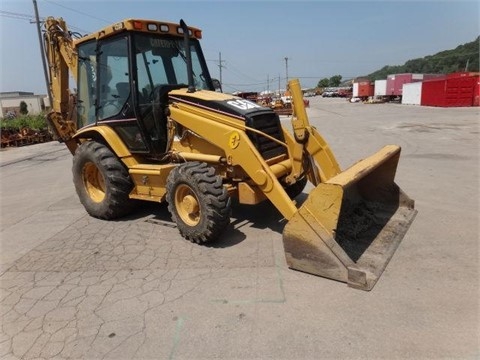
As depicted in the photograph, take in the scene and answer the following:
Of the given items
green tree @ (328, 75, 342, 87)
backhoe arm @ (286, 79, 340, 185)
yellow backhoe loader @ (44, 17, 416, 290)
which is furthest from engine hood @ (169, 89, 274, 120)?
green tree @ (328, 75, 342, 87)

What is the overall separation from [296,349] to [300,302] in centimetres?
59

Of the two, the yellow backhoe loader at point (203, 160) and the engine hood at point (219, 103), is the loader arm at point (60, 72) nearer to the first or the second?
the yellow backhoe loader at point (203, 160)

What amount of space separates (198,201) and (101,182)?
2.49 meters

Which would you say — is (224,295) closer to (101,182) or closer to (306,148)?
(306,148)

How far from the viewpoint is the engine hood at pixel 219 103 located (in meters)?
4.78

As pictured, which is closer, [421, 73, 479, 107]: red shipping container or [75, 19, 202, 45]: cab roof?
[75, 19, 202, 45]: cab roof

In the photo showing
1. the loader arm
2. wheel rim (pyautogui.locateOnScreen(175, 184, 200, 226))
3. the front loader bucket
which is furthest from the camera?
the loader arm

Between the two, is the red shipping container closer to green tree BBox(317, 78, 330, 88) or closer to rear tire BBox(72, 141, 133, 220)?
rear tire BBox(72, 141, 133, 220)

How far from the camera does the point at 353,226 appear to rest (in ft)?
14.8

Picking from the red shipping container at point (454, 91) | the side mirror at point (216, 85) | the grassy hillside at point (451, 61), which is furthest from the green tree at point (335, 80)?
the side mirror at point (216, 85)

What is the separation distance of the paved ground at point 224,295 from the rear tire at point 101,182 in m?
0.22

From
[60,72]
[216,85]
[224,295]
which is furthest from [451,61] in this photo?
[224,295]

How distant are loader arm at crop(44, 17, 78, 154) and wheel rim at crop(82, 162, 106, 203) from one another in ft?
4.22

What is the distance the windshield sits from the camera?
5.28 m
